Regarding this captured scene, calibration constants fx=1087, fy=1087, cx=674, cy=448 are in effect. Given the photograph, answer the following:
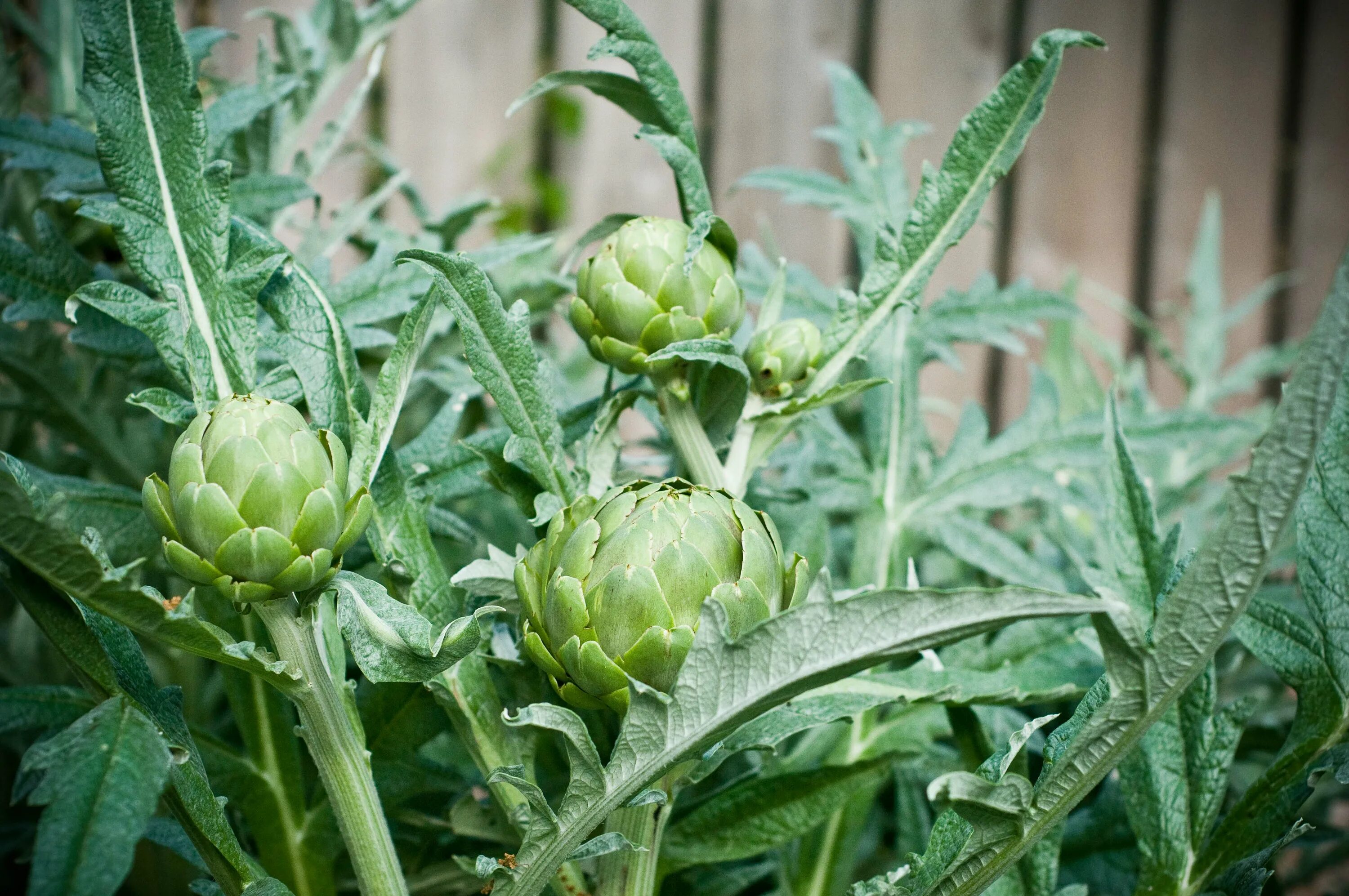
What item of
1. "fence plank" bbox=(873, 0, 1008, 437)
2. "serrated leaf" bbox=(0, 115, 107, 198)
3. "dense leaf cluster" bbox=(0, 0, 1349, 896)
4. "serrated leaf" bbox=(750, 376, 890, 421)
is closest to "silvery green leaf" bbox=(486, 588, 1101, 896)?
"dense leaf cluster" bbox=(0, 0, 1349, 896)

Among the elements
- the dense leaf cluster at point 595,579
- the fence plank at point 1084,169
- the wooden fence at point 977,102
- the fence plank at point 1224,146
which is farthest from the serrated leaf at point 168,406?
the fence plank at point 1224,146

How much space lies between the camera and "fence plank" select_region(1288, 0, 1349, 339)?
1497 millimetres

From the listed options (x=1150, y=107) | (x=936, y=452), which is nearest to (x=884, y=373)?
(x=936, y=452)

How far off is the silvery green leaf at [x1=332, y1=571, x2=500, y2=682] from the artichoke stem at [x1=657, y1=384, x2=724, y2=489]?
0.34ft

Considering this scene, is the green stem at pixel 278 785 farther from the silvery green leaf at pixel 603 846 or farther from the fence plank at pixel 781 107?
the fence plank at pixel 781 107

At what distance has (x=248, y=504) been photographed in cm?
27

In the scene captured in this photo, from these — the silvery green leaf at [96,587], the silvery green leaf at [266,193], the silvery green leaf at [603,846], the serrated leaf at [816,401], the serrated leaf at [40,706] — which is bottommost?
the silvery green leaf at [603,846]

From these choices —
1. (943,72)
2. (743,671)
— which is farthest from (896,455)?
(943,72)

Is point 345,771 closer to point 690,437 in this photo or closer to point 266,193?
point 690,437

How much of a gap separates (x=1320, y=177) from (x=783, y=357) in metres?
1.50

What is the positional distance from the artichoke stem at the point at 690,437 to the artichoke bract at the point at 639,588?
2.5 inches

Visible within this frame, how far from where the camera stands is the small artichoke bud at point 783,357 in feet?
1.19

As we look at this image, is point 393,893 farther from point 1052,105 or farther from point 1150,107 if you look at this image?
point 1150,107

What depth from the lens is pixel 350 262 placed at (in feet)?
3.79
